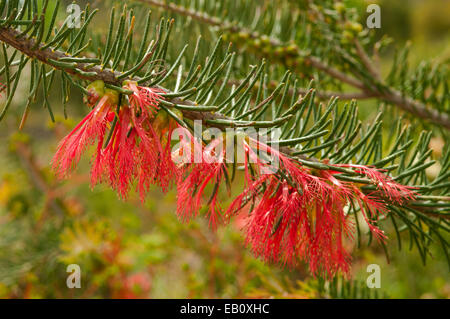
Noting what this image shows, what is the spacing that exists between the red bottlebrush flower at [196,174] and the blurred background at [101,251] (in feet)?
1.20

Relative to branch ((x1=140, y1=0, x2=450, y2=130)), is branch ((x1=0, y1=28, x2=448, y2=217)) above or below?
below

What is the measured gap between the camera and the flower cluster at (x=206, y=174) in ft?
0.89

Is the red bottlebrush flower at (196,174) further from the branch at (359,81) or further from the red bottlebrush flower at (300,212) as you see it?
the branch at (359,81)

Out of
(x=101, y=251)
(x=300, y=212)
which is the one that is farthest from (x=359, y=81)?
(x=101, y=251)

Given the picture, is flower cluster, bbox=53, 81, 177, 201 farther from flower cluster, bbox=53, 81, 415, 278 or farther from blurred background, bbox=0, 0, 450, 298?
blurred background, bbox=0, 0, 450, 298

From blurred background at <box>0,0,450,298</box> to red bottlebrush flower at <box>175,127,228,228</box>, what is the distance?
14.3 inches

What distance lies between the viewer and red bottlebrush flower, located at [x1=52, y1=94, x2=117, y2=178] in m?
0.27

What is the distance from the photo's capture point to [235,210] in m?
0.30

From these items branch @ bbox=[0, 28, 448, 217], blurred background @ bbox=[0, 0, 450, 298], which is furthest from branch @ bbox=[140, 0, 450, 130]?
branch @ bbox=[0, 28, 448, 217]

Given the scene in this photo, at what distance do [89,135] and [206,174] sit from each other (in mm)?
89

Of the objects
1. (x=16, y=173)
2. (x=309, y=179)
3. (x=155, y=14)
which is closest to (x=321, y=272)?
(x=309, y=179)

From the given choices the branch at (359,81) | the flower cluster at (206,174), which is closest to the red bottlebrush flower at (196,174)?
the flower cluster at (206,174)

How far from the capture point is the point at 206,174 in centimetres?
28
